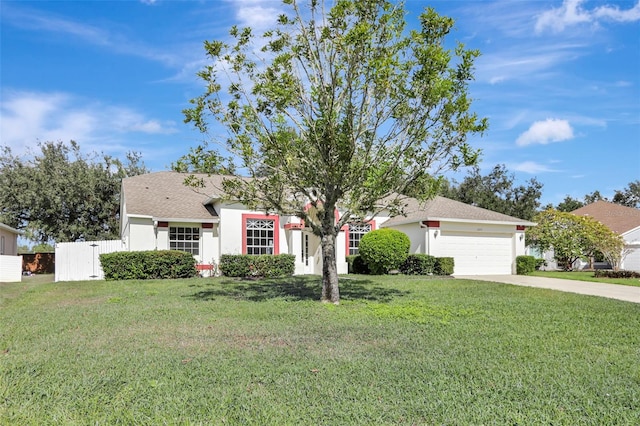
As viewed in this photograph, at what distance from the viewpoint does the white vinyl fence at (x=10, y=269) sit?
1909 cm

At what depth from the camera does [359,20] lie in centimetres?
971

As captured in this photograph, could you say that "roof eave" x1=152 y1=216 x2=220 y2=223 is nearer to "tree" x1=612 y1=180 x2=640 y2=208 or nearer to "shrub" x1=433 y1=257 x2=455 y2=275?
"shrub" x1=433 y1=257 x2=455 y2=275

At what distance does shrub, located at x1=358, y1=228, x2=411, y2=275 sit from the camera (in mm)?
18781

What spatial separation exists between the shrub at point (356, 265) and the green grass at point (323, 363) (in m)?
9.66

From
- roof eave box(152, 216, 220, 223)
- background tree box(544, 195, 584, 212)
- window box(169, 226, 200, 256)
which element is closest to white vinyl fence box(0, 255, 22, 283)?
roof eave box(152, 216, 220, 223)

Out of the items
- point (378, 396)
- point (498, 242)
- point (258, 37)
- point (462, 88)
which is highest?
point (258, 37)

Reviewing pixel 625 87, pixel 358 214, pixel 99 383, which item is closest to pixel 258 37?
pixel 358 214

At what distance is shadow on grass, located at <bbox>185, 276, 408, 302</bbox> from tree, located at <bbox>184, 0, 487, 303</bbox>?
1.56 meters

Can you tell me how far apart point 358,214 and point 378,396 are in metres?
6.49

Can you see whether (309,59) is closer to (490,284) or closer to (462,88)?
(462,88)

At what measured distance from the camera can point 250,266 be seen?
18.9 meters

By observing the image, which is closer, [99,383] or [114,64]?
[99,383]

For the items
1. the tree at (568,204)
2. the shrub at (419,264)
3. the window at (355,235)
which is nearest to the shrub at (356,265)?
the window at (355,235)

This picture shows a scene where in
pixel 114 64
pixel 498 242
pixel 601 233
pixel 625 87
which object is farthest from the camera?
pixel 601 233
